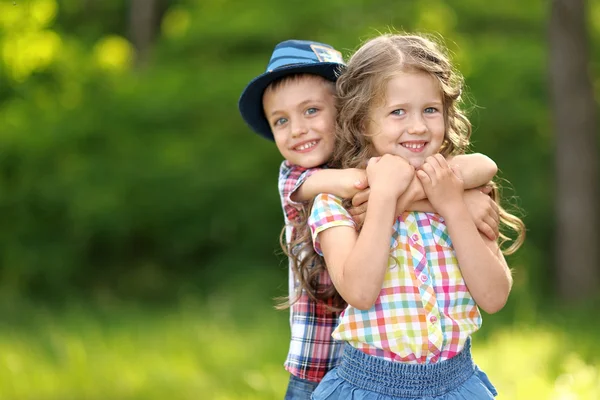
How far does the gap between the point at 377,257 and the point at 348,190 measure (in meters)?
0.26

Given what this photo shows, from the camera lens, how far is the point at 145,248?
6.80 metres

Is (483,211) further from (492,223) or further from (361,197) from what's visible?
(361,197)

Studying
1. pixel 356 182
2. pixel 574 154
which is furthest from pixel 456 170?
pixel 574 154

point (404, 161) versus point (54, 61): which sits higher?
point (54, 61)

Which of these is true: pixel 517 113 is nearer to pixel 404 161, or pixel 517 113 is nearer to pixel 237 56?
pixel 237 56

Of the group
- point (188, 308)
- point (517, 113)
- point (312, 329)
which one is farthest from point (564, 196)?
point (312, 329)

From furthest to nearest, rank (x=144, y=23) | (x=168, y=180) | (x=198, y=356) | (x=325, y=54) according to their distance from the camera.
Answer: (x=144, y=23) → (x=168, y=180) → (x=198, y=356) → (x=325, y=54)

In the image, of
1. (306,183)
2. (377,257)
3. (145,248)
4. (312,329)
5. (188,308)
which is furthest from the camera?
(145,248)

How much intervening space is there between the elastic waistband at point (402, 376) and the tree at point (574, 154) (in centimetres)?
399

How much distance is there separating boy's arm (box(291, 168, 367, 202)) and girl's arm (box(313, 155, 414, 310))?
59mm

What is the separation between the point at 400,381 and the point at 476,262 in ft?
1.17

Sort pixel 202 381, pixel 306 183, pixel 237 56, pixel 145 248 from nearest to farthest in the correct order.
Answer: pixel 306 183 → pixel 202 381 → pixel 145 248 → pixel 237 56

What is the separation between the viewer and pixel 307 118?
2617 millimetres

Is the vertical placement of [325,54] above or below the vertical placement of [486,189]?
above
